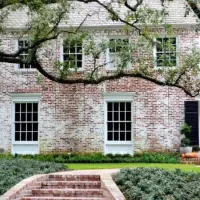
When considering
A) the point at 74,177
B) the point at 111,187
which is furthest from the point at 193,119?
the point at 111,187

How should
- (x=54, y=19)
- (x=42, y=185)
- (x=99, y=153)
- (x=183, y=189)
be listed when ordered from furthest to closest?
(x=99, y=153) → (x=54, y=19) → (x=42, y=185) → (x=183, y=189)

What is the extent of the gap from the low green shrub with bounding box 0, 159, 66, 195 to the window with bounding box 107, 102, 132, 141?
27.5 ft

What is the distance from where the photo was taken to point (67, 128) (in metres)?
24.8

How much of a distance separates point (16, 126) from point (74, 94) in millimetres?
3199

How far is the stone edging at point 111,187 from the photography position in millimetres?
10431

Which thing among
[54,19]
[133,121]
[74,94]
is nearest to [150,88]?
[133,121]

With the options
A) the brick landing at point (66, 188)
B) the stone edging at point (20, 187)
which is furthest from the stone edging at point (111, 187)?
the stone edging at point (20, 187)

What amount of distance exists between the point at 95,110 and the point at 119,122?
1254mm

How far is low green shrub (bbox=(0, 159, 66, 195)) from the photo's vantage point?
40.4 ft

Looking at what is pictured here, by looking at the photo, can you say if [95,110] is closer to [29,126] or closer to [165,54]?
[29,126]

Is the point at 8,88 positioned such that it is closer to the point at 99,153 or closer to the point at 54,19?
the point at 99,153

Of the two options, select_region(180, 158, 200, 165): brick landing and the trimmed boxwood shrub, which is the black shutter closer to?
select_region(180, 158, 200, 165): brick landing

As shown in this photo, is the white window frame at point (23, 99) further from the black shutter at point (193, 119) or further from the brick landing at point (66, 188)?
the brick landing at point (66, 188)

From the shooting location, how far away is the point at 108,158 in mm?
23156
